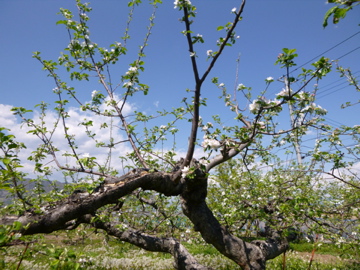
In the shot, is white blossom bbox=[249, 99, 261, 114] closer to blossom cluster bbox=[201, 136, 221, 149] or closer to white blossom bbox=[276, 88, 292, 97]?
white blossom bbox=[276, 88, 292, 97]

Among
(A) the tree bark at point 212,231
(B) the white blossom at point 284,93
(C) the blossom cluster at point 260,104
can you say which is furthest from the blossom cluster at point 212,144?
(A) the tree bark at point 212,231

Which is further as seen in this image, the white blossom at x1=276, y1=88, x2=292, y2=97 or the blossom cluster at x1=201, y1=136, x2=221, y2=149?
the blossom cluster at x1=201, y1=136, x2=221, y2=149

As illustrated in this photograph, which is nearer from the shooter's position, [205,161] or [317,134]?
[205,161]

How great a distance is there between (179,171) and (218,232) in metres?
1.86

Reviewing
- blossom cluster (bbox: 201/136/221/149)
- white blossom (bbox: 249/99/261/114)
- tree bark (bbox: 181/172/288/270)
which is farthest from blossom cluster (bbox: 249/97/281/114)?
tree bark (bbox: 181/172/288/270)

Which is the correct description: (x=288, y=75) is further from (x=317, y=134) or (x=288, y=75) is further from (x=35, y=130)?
(x=35, y=130)

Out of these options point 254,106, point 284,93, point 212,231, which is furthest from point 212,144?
point 212,231

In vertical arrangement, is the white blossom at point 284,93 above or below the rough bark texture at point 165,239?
above

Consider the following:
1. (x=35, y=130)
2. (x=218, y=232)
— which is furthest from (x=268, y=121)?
(x=35, y=130)

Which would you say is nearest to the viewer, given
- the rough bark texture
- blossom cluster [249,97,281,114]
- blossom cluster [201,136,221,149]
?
blossom cluster [249,97,281,114]

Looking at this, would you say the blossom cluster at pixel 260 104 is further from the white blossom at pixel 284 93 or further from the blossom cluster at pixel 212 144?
the blossom cluster at pixel 212 144

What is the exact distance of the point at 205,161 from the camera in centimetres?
→ 348

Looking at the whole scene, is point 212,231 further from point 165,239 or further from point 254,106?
point 254,106

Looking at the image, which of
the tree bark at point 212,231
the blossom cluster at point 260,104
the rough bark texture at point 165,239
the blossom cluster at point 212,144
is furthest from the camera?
the tree bark at point 212,231
